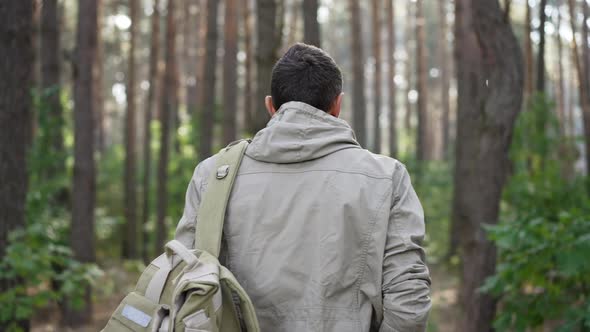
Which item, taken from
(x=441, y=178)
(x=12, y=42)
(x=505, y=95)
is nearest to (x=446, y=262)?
(x=441, y=178)

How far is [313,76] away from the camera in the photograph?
2.52 meters

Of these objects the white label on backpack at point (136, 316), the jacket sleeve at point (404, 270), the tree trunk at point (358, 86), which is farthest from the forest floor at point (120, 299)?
the white label on backpack at point (136, 316)

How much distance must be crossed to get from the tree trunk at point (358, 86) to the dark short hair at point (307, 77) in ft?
40.7

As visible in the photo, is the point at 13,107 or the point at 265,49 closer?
the point at 13,107

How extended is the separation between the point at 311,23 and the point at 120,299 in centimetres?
818

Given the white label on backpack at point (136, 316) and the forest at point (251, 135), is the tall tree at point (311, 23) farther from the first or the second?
the white label on backpack at point (136, 316)

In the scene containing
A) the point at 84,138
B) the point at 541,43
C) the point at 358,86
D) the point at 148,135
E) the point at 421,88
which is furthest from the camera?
the point at 421,88

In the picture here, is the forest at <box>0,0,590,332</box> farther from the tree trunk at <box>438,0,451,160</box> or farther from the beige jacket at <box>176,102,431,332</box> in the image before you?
the tree trunk at <box>438,0,451,160</box>

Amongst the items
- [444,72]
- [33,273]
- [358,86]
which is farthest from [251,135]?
[444,72]

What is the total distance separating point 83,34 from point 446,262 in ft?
33.9

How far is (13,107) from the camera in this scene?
21.9 feet

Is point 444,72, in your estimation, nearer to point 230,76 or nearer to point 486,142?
point 230,76

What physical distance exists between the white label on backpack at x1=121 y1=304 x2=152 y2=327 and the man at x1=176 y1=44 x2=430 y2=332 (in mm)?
332

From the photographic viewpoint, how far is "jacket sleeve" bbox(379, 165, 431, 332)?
93.0 inches
